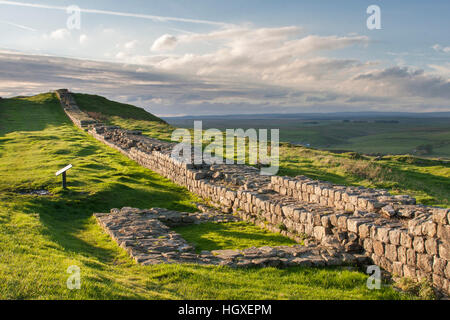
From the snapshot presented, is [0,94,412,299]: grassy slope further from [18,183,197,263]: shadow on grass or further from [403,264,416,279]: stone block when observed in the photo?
[403,264,416,279]: stone block

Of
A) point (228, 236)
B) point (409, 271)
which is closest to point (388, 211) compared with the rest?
point (409, 271)

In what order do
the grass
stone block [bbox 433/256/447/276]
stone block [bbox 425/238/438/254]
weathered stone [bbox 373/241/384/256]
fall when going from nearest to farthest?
stone block [bbox 433/256/447/276], stone block [bbox 425/238/438/254], weathered stone [bbox 373/241/384/256], the grass

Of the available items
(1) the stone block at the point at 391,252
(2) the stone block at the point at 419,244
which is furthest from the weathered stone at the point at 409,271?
(2) the stone block at the point at 419,244

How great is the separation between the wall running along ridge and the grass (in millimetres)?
436

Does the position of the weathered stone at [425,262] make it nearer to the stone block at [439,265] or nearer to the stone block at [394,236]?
the stone block at [439,265]

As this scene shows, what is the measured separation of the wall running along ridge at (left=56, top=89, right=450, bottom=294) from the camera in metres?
8.55

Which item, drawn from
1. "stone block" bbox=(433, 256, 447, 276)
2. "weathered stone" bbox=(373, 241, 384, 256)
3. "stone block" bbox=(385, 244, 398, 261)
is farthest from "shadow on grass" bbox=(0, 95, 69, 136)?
"stone block" bbox=(433, 256, 447, 276)

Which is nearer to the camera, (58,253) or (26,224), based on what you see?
(58,253)

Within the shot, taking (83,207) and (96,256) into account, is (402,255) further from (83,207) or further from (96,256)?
(83,207)
